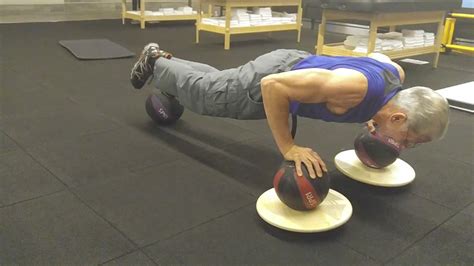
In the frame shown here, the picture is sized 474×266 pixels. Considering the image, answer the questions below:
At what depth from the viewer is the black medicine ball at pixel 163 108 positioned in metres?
2.55

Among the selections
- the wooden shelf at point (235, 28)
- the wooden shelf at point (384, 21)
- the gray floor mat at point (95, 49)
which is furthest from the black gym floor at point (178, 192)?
the wooden shelf at point (235, 28)

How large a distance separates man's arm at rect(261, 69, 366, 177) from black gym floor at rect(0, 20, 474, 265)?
11.8 inches

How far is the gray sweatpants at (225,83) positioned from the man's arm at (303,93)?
261mm

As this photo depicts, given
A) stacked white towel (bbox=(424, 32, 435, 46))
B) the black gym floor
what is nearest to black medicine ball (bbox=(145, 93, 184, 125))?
the black gym floor

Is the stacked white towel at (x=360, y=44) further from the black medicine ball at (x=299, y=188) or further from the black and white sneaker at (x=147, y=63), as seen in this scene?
the black medicine ball at (x=299, y=188)

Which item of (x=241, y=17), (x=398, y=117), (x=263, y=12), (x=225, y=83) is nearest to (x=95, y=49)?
(x=241, y=17)

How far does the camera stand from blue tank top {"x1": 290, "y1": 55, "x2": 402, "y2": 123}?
61.7 inches

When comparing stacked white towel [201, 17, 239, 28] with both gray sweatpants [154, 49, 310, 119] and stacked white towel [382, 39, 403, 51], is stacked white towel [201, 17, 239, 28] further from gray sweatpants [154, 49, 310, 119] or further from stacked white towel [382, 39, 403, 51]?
gray sweatpants [154, 49, 310, 119]

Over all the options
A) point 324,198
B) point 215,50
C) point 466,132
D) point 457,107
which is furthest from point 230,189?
point 215,50

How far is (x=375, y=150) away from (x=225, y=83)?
76 centimetres

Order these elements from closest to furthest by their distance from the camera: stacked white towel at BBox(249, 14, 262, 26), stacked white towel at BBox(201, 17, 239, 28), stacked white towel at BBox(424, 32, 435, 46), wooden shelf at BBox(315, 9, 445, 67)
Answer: wooden shelf at BBox(315, 9, 445, 67) → stacked white towel at BBox(424, 32, 435, 46) → stacked white towel at BBox(201, 17, 239, 28) → stacked white towel at BBox(249, 14, 262, 26)

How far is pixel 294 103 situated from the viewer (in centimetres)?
176

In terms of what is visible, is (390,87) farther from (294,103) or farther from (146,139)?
(146,139)

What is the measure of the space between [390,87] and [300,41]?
454cm
